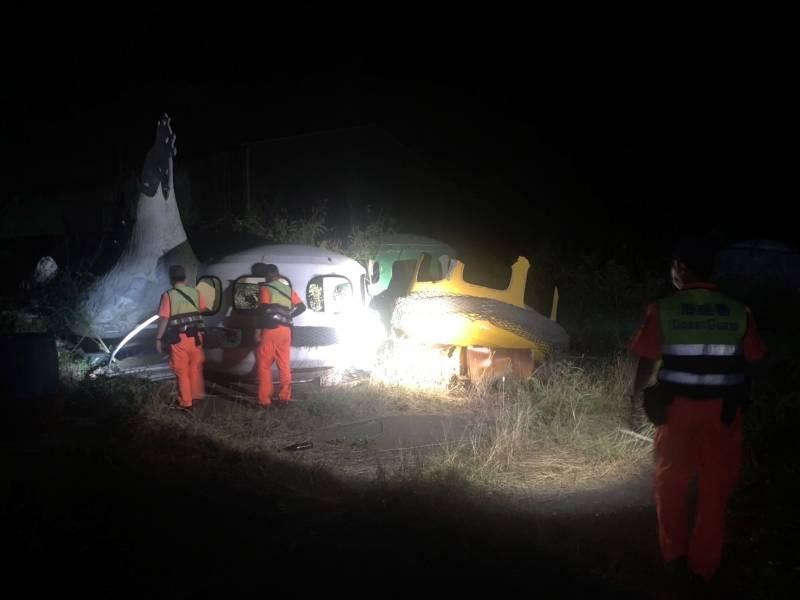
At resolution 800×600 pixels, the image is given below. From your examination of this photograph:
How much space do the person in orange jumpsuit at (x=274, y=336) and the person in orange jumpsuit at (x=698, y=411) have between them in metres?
4.67

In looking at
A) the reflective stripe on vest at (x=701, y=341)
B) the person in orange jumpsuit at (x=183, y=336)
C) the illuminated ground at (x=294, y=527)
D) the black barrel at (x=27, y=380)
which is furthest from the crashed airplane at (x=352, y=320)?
the reflective stripe on vest at (x=701, y=341)

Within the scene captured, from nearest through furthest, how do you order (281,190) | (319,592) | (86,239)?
(319,592)
(86,239)
(281,190)

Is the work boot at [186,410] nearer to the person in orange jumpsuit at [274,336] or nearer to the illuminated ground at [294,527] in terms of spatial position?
the person in orange jumpsuit at [274,336]

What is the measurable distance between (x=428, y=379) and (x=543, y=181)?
18.9m

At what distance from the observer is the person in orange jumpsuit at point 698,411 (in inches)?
138

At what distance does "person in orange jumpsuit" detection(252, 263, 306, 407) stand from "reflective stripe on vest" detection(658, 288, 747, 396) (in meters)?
4.74

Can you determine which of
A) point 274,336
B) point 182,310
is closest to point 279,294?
point 274,336

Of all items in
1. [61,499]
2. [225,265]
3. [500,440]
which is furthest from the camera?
[225,265]

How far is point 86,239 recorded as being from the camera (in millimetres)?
18219

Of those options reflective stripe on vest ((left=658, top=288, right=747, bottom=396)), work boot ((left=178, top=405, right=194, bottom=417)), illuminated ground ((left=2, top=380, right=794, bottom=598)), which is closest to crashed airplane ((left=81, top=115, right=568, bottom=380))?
work boot ((left=178, top=405, right=194, bottom=417))

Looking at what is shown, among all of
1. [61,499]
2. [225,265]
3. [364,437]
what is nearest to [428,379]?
[364,437]

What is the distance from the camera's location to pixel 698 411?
3.49 meters

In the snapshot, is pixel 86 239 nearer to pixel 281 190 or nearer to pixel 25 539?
pixel 281 190

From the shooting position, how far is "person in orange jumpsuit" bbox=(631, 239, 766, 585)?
350 cm
